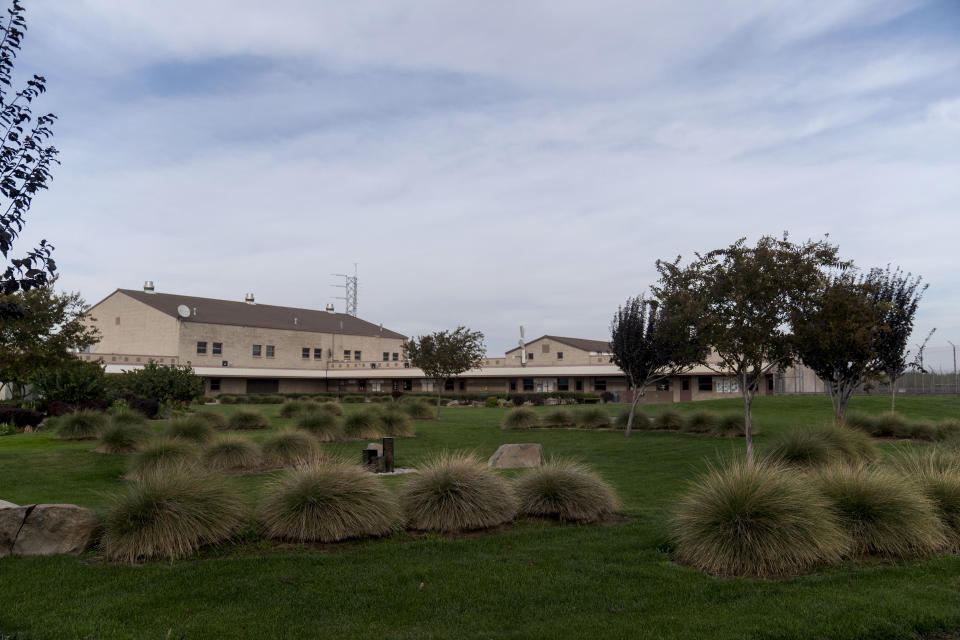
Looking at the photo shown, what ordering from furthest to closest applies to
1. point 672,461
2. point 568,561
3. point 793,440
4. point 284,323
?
point 284,323 → point 672,461 → point 793,440 → point 568,561

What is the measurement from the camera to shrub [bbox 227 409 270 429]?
76.6 feet

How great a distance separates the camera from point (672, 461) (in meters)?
16.0

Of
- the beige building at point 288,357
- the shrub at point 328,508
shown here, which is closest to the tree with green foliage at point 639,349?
the shrub at point 328,508

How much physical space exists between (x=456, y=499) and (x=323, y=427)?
41.6ft

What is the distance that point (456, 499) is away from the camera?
27.8ft

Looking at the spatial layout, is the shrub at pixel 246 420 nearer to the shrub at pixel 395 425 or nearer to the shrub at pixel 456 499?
the shrub at pixel 395 425

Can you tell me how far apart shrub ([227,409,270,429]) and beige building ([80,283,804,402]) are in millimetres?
33382

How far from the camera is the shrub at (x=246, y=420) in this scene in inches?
920

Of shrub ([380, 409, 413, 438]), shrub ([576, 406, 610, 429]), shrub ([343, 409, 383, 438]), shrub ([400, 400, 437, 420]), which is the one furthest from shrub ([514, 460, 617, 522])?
shrub ([400, 400, 437, 420])

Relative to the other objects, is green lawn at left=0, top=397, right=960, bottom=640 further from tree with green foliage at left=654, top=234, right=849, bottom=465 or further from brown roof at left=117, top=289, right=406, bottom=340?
brown roof at left=117, top=289, right=406, bottom=340

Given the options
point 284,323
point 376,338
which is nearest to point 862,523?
point 284,323

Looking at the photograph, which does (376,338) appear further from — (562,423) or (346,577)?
(346,577)

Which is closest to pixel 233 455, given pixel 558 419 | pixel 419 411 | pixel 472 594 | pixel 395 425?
pixel 395 425

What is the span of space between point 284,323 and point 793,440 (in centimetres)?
5945
